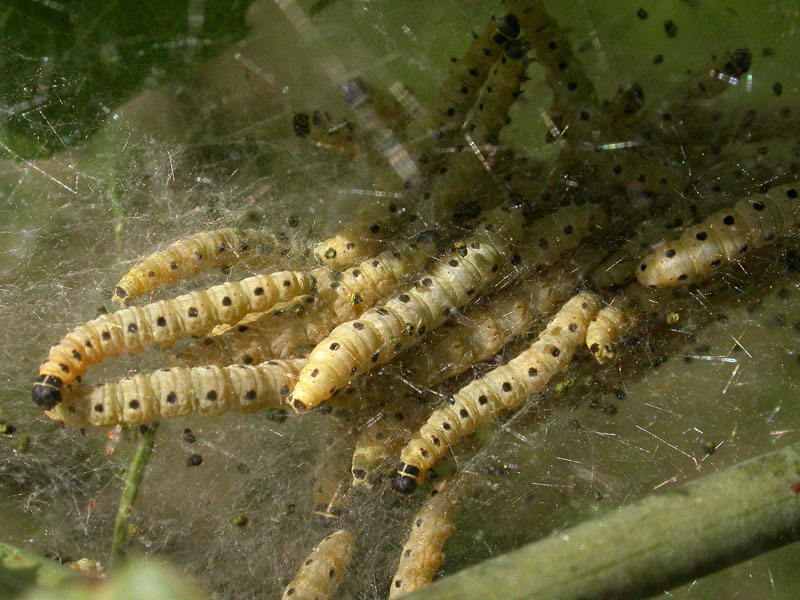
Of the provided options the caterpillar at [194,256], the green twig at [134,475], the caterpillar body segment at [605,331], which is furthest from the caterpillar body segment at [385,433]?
the caterpillar at [194,256]

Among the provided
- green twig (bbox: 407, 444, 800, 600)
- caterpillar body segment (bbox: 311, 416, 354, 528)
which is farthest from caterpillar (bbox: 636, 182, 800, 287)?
caterpillar body segment (bbox: 311, 416, 354, 528)

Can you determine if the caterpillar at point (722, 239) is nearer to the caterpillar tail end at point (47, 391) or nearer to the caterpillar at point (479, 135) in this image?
the caterpillar at point (479, 135)

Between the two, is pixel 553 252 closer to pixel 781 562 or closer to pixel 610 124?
pixel 610 124

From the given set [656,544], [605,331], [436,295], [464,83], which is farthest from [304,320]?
[656,544]

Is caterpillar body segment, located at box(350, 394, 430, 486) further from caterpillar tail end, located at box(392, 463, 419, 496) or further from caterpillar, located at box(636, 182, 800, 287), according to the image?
caterpillar, located at box(636, 182, 800, 287)

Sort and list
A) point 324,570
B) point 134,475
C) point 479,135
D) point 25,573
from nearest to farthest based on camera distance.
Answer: point 25,573, point 134,475, point 324,570, point 479,135

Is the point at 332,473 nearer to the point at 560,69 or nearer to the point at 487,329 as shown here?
the point at 487,329

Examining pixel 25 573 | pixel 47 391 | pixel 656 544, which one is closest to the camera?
pixel 656 544
